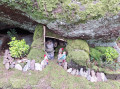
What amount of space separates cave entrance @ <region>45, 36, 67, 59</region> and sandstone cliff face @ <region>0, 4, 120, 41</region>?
70 centimetres

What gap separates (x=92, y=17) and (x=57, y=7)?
1579 mm

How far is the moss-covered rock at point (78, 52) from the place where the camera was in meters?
4.32

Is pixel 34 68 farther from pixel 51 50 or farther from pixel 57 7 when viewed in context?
pixel 57 7

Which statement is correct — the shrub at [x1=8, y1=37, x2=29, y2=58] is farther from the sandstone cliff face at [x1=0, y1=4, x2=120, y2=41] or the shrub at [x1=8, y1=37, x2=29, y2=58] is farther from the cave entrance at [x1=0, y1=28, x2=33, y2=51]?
the cave entrance at [x1=0, y1=28, x2=33, y2=51]

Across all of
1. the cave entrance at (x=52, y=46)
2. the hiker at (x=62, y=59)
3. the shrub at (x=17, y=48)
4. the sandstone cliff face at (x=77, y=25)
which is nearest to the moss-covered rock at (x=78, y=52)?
the hiker at (x=62, y=59)

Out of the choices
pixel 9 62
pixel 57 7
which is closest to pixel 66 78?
pixel 9 62

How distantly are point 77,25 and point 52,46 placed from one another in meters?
1.74

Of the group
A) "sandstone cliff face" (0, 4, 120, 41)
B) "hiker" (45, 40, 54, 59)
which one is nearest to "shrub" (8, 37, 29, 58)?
"hiker" (45, 40, 54, 59)

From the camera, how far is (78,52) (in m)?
4.52

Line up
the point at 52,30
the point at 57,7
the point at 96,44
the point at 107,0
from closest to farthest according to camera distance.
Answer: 1. the point at 107,0
2. the point at 57,7
3. the point at 52,30
4. the point at 96,44

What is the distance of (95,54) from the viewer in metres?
4.98

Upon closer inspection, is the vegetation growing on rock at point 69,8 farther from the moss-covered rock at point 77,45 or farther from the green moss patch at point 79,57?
the green moss patch at point 79,57

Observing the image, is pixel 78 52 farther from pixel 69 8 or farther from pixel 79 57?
pixel 69 8

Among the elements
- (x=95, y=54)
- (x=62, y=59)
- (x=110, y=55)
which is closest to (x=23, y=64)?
(x=62, y=59)
